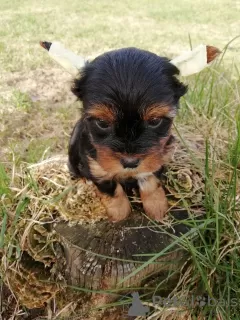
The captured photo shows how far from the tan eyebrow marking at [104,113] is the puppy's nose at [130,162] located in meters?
0.20

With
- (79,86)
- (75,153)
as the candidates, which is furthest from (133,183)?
(79,86)

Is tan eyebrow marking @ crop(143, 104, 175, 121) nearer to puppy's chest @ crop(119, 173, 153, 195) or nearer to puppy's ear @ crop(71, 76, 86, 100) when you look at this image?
puppy's ear @ crop(71, 76, 86, 100)

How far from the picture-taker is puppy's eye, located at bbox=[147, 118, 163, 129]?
1981mm

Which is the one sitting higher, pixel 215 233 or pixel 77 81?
pixel 77 81

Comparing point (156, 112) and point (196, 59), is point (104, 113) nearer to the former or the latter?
point (156, 112)

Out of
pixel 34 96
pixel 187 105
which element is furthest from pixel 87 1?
pixel 187 105

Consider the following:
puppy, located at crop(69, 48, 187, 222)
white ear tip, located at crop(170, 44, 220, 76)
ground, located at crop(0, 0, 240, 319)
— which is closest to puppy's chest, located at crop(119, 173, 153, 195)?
puppy, located at crop(69, 48, 187, 222)

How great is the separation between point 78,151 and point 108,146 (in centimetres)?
64

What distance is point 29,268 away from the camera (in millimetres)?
2701

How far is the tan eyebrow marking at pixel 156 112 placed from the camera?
1920 mm

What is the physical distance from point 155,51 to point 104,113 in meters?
5.40

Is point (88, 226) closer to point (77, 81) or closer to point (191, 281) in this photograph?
point (191, 281)

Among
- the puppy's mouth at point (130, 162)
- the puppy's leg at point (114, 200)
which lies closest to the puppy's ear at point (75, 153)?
the puppy's leg at point (114, 200)

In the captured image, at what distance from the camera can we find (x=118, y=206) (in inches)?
95.3
